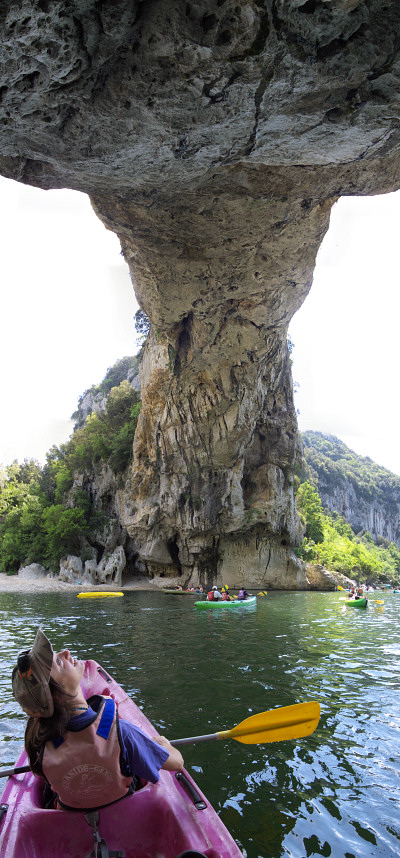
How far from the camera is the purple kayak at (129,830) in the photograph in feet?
7.84

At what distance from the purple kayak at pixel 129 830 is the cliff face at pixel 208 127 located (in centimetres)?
562

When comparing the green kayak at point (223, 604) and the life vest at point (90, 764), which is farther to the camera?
the green kayak at point (223, 604)

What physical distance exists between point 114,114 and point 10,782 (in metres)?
6.10

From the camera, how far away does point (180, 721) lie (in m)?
4.67

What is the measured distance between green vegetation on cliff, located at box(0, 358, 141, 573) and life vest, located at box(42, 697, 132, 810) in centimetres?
2711

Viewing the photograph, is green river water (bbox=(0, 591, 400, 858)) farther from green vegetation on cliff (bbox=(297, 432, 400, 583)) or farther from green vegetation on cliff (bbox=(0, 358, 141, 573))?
green vegetation on cliff (bbox=(297, 432, 400, 583))

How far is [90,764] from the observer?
2139 millimetres

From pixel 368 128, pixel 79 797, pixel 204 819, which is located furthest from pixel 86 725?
pixel 368 128

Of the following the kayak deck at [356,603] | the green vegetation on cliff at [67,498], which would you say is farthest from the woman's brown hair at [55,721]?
the green vegetation on cliff at [67,498]

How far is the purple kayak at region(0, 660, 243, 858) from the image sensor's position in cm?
239

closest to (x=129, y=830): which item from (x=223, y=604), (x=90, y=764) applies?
(x=90, y=764)

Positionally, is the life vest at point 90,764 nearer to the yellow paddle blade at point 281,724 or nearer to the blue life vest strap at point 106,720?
the blue life vest strap at point 106,720

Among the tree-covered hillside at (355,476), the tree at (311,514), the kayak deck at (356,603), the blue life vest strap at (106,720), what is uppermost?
the tree-covered hillside at (355,476)

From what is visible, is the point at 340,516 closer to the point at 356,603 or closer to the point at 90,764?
the point at 356,603
